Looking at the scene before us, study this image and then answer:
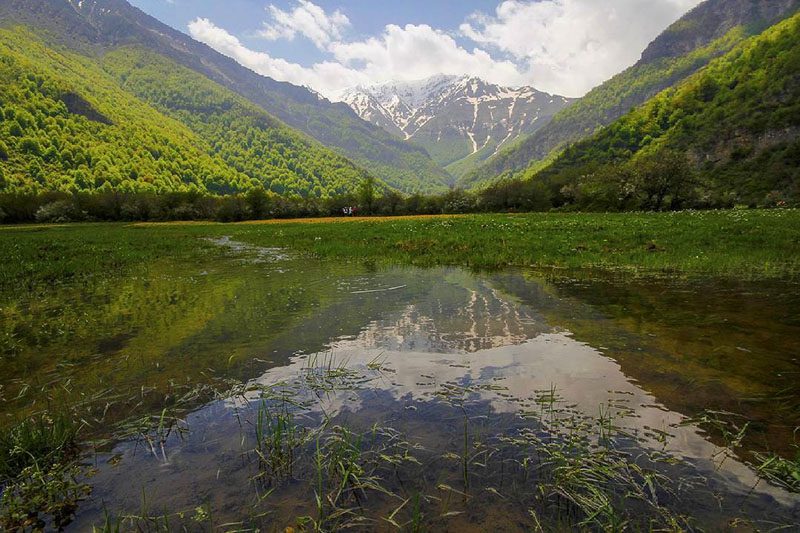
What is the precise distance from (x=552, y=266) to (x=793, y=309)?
899 centimetres

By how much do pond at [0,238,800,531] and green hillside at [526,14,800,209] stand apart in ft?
181

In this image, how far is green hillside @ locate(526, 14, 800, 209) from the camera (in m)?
59.7

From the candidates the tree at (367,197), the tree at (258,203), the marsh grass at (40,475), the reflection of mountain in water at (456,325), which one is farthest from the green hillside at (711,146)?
the tree at (258,203)

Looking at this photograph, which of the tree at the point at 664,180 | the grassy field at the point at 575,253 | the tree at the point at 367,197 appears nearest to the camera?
the grassy field at the point at 575,253

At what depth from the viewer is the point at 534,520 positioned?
3.52 m

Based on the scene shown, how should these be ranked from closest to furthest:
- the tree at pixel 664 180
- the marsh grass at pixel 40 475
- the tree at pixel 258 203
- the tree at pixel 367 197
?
the marsh grass at pixel 40 475, the tree at pixel 664 180, the tree at pixel 258 203, the tree at pixel 367 197

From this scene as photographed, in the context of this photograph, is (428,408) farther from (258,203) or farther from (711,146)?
(711,146)

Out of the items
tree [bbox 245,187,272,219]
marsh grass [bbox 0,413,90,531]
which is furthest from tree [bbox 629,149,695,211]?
tree [bbox 245,187,272,219]

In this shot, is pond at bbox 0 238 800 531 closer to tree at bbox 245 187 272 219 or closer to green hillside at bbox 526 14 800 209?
green hillside at bbox 526 14 800 209

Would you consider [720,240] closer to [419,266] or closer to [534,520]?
[419,266]

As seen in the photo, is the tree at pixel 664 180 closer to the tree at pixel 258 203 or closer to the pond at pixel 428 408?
the pond at pixel 428 408

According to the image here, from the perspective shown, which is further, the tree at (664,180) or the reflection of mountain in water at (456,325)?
the tree at (664,180)

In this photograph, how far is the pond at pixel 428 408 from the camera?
3.73 meters

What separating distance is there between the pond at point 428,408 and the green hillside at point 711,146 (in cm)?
5502
